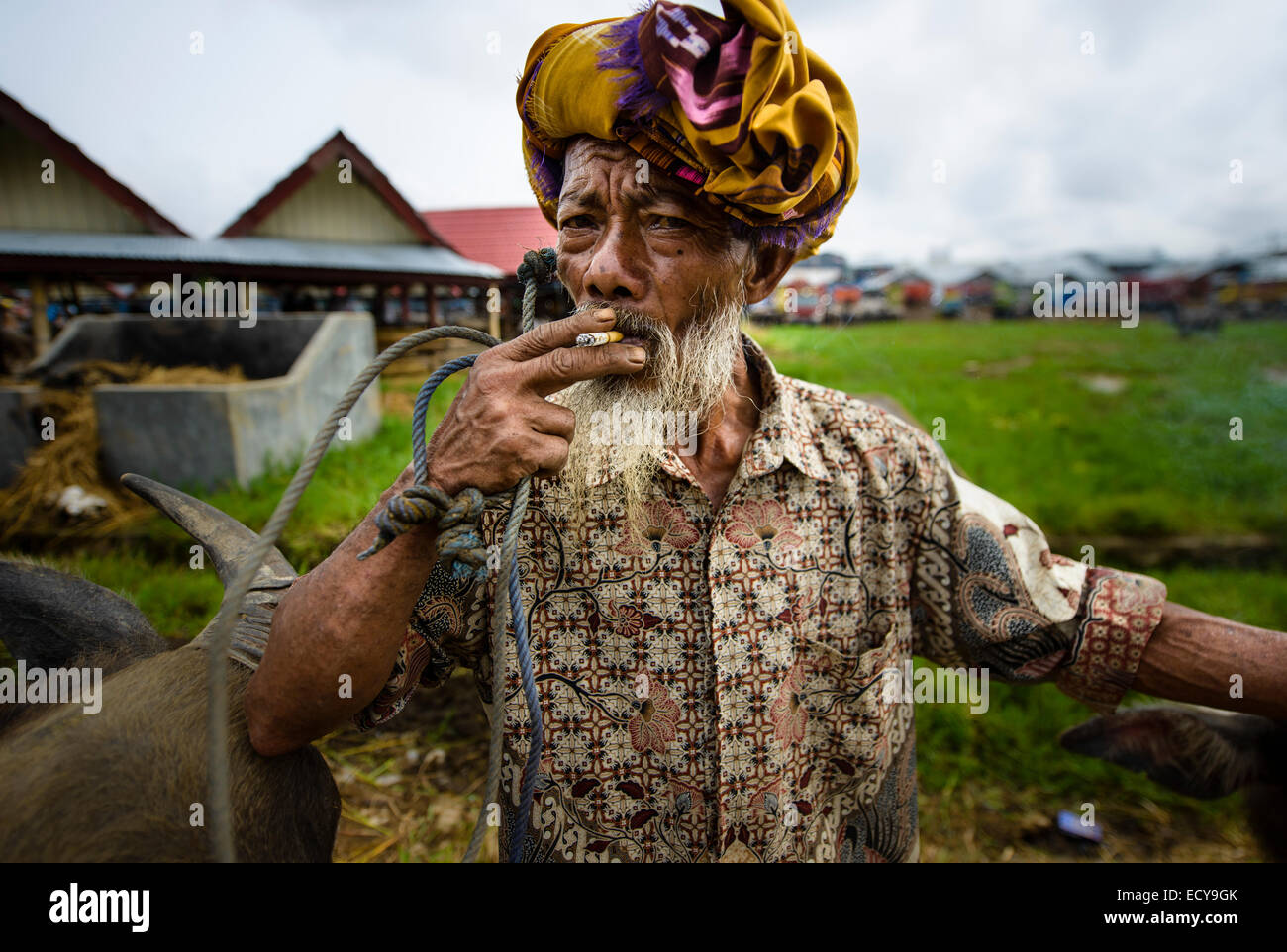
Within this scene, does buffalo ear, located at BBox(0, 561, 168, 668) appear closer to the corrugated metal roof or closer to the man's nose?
the man's nose

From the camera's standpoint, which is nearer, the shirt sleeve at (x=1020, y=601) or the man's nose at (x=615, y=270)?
the man's nose at (x=615, y=270)

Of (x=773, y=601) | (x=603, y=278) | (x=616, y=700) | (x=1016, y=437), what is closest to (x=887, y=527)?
(x=773, y=601)

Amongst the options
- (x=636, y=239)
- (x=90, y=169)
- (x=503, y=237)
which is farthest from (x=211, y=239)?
(x=636, y=239)

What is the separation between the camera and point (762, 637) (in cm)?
151

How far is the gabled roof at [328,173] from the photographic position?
310cm

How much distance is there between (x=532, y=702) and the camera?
3.56ft

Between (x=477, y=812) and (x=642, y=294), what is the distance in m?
2.74

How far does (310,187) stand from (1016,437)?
626 cm

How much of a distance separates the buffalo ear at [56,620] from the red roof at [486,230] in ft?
5.11

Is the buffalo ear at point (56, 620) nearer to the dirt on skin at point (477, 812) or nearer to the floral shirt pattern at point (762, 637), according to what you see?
the floral shirt pattern at point (762, 637)

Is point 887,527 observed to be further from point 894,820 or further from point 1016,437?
point 1016,437

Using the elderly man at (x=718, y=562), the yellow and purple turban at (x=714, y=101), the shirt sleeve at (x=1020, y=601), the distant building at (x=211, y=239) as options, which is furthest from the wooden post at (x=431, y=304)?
the shirt sleeve at (x=1020, y=601)

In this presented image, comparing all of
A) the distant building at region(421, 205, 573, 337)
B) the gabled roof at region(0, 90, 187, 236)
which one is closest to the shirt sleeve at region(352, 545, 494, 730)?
the distant building at region(421, 205, 573, 337)

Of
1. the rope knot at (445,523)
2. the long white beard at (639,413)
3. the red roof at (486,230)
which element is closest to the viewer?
the rope knot at (445,523)
